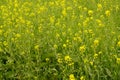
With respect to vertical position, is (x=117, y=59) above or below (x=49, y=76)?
above

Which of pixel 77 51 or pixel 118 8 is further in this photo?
pixel 118 8

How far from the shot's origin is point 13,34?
13.0 ft

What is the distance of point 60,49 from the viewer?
361 centimetres

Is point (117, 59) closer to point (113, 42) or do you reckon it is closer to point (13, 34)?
point (113, 42)

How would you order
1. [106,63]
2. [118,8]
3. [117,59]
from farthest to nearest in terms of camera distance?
[118,8], [106,63], [117,59]

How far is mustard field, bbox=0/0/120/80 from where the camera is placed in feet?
10.3

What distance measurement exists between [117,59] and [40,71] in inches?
34.7

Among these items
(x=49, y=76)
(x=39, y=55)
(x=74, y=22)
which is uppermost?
(x=74, y=22)

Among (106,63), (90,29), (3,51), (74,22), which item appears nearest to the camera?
(106,63)

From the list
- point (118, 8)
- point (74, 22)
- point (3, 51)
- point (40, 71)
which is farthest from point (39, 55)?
point (118, 8)

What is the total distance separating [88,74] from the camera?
3.09 m

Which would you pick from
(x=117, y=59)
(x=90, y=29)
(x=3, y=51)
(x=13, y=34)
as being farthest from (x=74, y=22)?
(x=117, y=59)

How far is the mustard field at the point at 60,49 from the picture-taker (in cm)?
313

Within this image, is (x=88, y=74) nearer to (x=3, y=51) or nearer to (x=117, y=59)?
(x=117, y=59)
